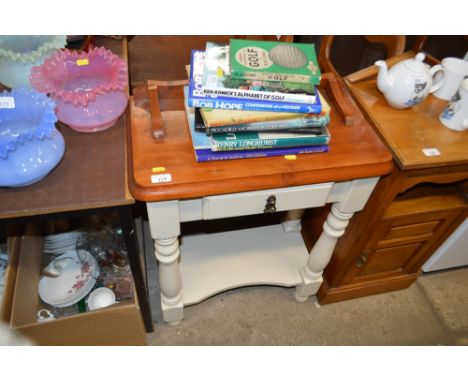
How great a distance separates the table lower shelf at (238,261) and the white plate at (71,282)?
Result: 299 millimetres

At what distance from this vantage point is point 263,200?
2.87ft

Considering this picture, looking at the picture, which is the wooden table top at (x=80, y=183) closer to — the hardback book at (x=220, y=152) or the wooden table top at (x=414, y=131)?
the hardback book at (x=220, y=152)

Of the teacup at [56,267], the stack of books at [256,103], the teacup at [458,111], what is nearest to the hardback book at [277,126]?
the stack of books at [256,103]

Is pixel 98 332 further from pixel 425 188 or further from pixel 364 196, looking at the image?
pixel 425 188

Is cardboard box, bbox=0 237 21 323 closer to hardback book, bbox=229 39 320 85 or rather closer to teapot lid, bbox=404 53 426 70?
hardback book, bbox=229 39 320 85

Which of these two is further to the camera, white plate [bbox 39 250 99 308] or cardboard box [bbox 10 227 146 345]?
white plate [bbox 39 250 99 308]

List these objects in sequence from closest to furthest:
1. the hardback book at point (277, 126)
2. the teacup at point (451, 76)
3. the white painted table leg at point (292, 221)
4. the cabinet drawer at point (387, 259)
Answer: the hardback book at point (277, 126) → the teacup at point (451, 76) → the cabinet drawer at point (387, 259) → the white painted table leg at point (292, 221)

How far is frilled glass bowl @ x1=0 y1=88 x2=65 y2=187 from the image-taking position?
0.69 meters

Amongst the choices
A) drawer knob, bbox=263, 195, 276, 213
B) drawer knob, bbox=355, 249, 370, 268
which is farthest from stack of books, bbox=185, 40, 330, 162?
drawer knob, bbox=355, 249, 370, 268

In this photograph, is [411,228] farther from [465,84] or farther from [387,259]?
[465,84]

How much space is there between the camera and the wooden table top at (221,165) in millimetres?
773

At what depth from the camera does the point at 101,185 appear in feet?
2.54

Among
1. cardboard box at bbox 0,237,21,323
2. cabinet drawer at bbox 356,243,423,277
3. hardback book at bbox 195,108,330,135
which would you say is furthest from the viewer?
cabinet drawer at bbox 356,243,423,277

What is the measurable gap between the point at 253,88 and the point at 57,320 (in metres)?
0.76
